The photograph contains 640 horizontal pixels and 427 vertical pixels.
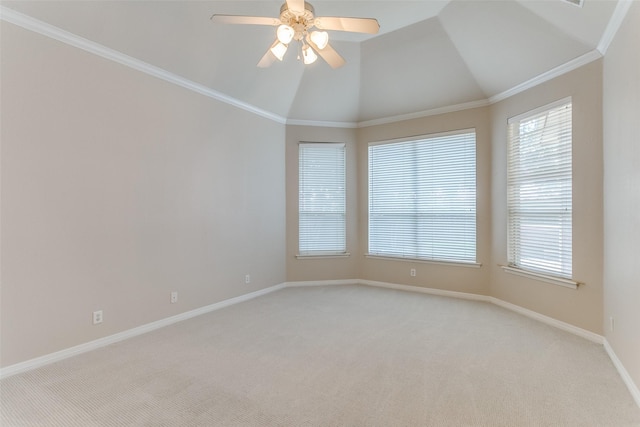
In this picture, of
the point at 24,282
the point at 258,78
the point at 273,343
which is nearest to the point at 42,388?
the point at 24,282

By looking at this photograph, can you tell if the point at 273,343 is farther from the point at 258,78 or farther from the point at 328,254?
the point at 258,78

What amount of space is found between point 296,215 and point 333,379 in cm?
327

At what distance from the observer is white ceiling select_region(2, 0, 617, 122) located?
116 inches

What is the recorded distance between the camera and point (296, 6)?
6.80 ft

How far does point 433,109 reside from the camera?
4.90m

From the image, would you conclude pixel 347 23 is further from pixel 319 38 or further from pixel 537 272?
pixel 537 272

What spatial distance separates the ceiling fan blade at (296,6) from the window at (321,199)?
132 inches

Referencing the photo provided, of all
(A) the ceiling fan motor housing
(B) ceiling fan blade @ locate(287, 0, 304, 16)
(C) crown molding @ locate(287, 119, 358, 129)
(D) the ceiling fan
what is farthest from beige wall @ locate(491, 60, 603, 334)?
(B) ceiling fan blade @ locate(287, 0, 304, 16)

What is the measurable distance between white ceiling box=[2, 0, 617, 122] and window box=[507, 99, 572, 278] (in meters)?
0.60

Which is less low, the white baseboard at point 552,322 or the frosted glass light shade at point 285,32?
the frosted glass light shade at point 285,32

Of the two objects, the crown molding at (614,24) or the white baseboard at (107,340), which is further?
the white baseboard at (107,340)

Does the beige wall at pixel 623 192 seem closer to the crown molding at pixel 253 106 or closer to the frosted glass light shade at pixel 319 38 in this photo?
the crown molding at pixel 253 106

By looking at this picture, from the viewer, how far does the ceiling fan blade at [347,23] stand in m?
2.23

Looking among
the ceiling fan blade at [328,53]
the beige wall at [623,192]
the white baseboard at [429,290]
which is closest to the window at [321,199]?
the white baseboard at [429,290]
